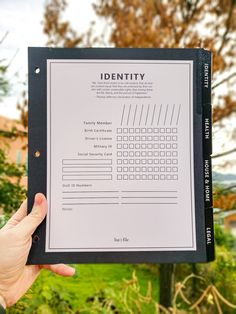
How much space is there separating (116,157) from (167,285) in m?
1.46

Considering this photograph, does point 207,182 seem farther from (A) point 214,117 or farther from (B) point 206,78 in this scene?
(A) point 214,117

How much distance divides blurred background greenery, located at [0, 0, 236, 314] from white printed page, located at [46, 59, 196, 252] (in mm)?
968

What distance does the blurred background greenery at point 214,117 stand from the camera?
1919mm

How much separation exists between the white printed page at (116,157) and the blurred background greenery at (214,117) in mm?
968

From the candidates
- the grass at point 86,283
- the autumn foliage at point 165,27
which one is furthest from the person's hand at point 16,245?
the autumn foliage at point 165,27

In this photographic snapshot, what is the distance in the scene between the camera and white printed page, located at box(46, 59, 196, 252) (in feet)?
2.85

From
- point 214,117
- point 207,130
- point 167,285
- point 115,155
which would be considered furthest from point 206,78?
point 167,285

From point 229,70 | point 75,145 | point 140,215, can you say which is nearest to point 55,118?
point 75,145

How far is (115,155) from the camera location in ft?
2.86

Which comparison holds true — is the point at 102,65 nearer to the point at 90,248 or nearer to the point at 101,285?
the point at 90,248

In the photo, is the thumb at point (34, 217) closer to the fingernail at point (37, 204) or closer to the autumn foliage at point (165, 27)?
the fingernail at point (37, 204)

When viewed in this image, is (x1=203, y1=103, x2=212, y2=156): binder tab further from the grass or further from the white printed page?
the grass

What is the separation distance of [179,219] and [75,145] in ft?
0.70

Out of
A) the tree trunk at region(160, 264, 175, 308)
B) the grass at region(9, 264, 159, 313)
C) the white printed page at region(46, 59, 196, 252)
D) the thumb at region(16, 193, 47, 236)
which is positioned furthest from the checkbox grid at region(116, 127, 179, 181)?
the tree trunk at region(160, 264, 175, 308)
